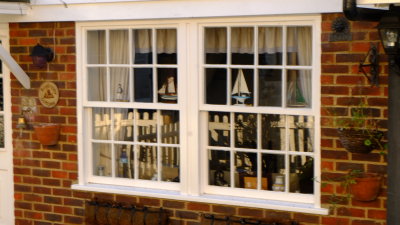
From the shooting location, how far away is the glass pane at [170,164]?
6.55m

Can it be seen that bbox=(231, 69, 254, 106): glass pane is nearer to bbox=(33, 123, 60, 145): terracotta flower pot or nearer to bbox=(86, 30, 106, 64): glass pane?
bbox=(86, 30, 106, 64): glass pane

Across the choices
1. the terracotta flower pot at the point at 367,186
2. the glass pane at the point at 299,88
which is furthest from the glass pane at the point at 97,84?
the terracotta flower pot at the point at 367,186

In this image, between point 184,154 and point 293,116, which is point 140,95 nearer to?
point 184,154

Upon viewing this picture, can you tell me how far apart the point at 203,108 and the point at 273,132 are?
0.70 m

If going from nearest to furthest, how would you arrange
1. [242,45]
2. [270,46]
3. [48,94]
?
[270,46] → [242,45] → [48,94]

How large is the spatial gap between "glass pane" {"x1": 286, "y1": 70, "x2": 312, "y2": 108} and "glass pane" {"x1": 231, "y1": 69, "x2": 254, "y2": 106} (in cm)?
36

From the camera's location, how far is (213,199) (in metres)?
6.22

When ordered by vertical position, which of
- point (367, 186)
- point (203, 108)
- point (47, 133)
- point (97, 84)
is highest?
point (97, 84)

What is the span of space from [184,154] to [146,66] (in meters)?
0.94

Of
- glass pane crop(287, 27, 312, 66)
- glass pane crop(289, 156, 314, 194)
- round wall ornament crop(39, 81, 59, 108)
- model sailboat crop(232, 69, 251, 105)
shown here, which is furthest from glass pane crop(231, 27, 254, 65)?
round wall ornament crop(39, 81, 59, 108)

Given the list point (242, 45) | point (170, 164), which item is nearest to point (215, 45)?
point (242, 45)

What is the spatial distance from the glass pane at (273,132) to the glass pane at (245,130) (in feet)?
0.29

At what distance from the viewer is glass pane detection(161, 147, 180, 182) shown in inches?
258

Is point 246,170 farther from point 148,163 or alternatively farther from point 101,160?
point 101,160
